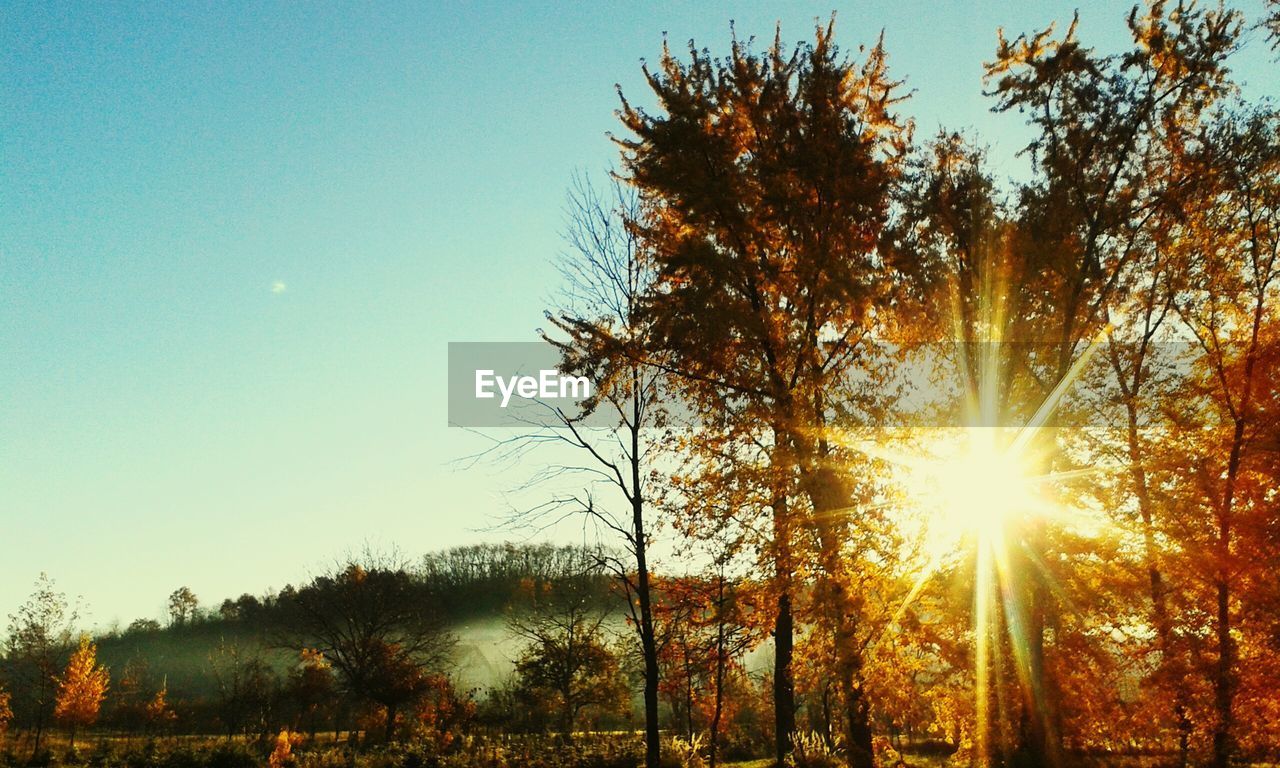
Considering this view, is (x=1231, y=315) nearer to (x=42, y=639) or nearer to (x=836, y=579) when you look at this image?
(x=836, y=579)

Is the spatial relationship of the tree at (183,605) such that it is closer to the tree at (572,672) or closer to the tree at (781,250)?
the tree at (572,672)

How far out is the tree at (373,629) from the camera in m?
30.4

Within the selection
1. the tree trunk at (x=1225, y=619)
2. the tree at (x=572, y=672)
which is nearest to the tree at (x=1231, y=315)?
the tree trunk at (x=1225, y=619)

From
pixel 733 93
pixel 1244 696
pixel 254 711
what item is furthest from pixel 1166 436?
pixel 254 711

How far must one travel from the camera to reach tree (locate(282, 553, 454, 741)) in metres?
30.4

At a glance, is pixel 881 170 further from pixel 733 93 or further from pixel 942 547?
pixel 942 547

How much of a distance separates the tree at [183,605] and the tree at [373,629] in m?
61.0

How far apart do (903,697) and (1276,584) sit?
6624 mm

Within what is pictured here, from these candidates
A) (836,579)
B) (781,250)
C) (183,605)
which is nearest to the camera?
(836,579)

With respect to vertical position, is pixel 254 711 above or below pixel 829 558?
below

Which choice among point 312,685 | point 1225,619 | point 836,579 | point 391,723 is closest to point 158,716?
point 312,685

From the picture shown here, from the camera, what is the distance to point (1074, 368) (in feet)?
37.5

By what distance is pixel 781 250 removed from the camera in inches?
408

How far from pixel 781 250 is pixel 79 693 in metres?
33.4
